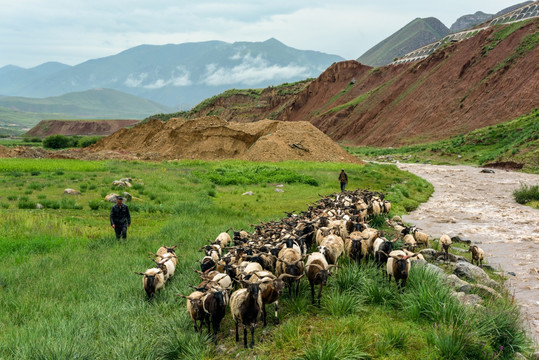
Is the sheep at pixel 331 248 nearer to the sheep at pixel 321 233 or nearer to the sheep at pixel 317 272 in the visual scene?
the sheep at pixel 321 233

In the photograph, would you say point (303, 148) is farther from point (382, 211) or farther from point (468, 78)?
point (468, 78)

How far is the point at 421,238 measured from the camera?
1510 centimetres

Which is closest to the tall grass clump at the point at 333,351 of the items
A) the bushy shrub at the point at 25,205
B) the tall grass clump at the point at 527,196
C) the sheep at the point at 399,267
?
the sheep at the point at 399,267

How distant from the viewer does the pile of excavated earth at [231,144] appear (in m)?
51.1

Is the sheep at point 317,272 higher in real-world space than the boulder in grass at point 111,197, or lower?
higher

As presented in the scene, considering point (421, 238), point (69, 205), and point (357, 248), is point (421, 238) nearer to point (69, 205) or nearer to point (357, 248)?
point (357, 248)

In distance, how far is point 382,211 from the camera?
20.3m

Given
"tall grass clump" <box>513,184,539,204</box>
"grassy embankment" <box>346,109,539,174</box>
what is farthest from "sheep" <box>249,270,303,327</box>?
"grassy embankment" <box>346,109,539,174</box>

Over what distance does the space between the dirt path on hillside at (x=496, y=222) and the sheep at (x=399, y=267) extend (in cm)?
294

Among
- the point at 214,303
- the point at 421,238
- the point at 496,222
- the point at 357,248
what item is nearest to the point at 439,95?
the point at 496,222

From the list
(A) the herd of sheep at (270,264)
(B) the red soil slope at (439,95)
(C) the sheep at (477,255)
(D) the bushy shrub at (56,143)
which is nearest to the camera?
(A) the herd of sheep at (270,264)

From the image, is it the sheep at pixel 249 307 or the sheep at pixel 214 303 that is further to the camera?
the sheep at pixel 214 303

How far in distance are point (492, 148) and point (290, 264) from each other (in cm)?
5411

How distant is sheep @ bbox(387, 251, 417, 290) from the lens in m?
9.21
